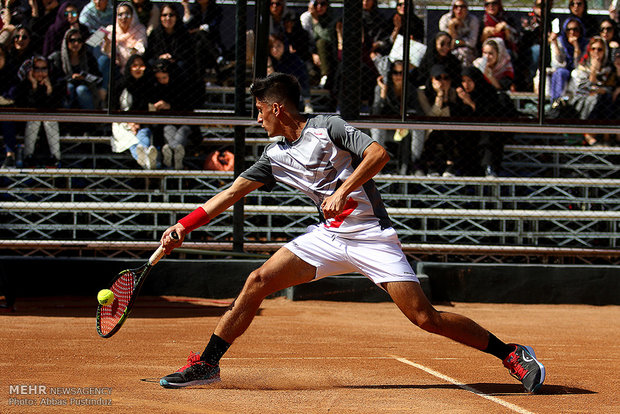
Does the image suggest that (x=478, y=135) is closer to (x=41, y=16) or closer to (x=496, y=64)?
(x=496, y=64)

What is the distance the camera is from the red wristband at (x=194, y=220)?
5602 millimetres

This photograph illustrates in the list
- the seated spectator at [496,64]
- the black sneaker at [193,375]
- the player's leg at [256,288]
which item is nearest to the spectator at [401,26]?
the seated spectator at [496,64]

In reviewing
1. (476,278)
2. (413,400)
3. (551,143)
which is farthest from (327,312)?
(551,143)

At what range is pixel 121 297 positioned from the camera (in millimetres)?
5617

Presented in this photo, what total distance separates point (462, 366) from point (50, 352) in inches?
127

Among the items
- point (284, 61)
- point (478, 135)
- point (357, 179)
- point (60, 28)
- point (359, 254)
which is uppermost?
point (60, 28)

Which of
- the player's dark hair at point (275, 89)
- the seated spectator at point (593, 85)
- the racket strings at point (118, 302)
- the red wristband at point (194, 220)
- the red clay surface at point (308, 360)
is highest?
the seated spectator at point (593, 85)

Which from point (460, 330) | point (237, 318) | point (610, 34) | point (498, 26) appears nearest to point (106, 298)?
point (237, 318)

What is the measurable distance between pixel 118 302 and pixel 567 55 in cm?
905

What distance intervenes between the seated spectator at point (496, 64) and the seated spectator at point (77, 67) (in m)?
5.28

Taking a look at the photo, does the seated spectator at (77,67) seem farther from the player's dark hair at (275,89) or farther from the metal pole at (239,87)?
the player's dark hair at (275,89)

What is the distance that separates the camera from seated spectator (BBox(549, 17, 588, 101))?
40.7ft

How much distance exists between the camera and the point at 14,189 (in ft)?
35.9

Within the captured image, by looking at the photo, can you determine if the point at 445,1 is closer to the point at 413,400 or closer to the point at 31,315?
the point at 31,315
